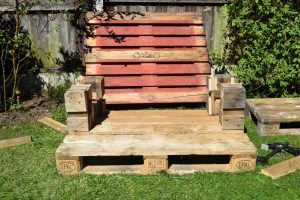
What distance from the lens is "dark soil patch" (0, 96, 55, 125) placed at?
6.11 metres

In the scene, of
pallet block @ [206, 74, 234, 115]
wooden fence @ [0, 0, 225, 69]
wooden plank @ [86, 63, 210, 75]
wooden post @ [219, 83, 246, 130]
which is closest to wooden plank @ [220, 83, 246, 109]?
wooden post @ [219, 83, 246, 130]

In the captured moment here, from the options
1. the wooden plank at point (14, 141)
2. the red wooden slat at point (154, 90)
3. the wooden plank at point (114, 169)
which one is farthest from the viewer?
the red wooden slat at point (154, 90)

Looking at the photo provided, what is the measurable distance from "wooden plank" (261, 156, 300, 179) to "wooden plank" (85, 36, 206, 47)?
2996 millimetres

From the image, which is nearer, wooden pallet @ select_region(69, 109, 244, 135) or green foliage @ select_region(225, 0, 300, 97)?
wooden pallet @ select_region(69, 109, 244, 135)

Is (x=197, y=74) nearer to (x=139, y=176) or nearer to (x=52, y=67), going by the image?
(x=139, y=176)

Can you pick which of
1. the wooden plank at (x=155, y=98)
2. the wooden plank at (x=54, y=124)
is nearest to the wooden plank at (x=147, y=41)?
the wooden plank at (x=155, y=98)

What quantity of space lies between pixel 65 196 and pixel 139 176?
885mm

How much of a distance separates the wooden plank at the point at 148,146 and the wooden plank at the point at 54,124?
124cm

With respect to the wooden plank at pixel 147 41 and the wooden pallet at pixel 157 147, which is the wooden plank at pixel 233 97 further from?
the wooden plank at pixel 147 41

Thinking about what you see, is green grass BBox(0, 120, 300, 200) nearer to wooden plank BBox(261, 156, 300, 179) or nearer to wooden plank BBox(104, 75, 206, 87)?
wooden plank BBox(261, 156, 300, 179)

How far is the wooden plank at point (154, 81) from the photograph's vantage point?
6.24m

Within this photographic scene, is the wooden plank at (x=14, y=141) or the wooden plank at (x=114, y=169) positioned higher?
the wooden plank at (x=14, y=141)

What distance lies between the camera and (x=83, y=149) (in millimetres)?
4172

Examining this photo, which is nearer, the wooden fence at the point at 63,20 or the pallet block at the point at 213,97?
the pallet block at the point at 213,97
